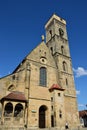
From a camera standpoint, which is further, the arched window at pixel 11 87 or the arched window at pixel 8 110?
the arched window at pixel 11 87

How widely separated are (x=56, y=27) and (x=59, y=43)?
5.74m

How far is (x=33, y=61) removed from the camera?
28.1m

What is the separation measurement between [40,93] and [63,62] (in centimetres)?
1093

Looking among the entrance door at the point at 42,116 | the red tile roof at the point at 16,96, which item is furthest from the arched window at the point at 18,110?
the entrance door at the point at 42,116

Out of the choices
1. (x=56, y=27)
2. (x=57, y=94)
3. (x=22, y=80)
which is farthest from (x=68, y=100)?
(x=56, y=27)

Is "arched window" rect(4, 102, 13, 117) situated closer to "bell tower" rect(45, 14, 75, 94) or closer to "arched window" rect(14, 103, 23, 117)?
"arched window" rect(14, 103, 23, 117)

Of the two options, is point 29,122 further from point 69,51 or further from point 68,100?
point 69,51

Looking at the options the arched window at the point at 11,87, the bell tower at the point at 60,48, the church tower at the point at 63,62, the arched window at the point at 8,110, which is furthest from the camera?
the bell tower at the point at 60,48

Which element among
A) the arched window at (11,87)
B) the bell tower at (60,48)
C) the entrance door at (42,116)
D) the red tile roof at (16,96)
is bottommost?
the entrance door at (42,116)

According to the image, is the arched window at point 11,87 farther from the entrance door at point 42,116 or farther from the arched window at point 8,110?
the entrance door at point 42,116

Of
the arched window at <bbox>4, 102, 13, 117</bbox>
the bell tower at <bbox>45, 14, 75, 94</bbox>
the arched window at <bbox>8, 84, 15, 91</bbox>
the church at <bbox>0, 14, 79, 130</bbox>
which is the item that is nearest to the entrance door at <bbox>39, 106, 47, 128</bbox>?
the church at <bbox>0, 14, 79, 130</bbox>

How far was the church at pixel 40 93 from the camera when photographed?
863 inches

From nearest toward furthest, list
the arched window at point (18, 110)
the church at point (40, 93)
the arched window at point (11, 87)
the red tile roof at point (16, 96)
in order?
the red tile roof at point (16, 96) → the church at point (40, 93) → the arched window at point (18, 110) → the arched window at point (11, 87)

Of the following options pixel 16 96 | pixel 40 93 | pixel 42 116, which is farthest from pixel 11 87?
pixel 42 116
